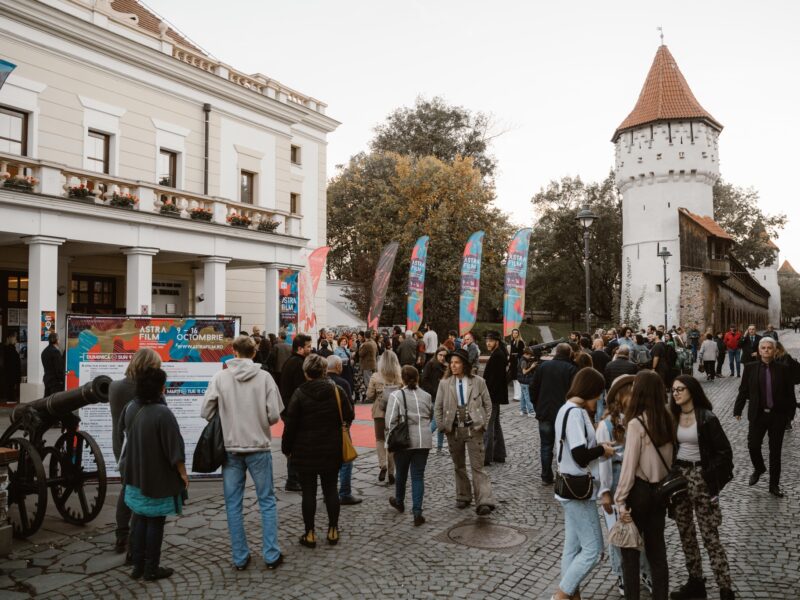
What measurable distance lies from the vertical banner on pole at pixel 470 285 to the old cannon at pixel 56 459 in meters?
15.6

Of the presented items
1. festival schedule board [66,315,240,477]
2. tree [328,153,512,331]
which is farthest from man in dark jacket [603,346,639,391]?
tree [328,153,512,331]

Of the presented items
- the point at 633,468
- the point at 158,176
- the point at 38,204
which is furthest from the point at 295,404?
the point at 158,176

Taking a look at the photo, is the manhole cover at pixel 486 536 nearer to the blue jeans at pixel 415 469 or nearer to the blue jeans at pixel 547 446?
the blue jeans at pixel 415 469

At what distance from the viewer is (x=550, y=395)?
27.8ft

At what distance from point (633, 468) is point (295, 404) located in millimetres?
3032

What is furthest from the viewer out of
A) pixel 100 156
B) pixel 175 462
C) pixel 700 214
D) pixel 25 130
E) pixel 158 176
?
pixel 700 214

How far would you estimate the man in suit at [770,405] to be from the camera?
7.50m

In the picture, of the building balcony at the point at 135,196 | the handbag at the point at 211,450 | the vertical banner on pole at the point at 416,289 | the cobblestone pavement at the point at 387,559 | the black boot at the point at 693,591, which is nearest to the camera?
the black boot at the point at 693,591

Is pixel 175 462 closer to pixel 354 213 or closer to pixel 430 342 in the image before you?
pixel 430 342

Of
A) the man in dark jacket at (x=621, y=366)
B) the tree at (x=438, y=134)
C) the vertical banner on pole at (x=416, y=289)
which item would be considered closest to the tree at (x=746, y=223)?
the tree at (x=438, y=134)

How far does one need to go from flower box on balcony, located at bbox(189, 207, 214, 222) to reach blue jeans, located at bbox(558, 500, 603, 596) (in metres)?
16.9

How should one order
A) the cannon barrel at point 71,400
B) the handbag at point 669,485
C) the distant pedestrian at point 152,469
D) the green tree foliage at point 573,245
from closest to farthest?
the handbag at point 669,485
the distant pedestrian at point 152,469
the cannon barrel at point 71,400
the green tree foliage at point 573,245

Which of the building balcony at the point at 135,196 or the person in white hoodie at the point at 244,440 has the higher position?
the building balcony at the point at 135,196

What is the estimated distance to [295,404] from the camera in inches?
229
